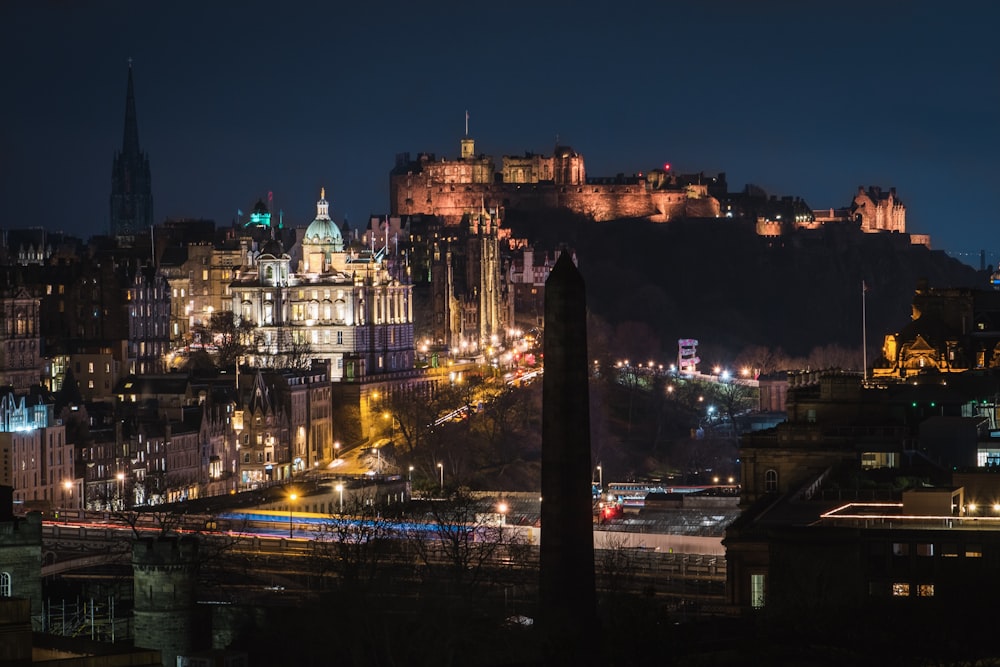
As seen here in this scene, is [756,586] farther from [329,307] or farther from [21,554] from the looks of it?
[329,307]

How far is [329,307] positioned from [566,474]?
11633 centimetres

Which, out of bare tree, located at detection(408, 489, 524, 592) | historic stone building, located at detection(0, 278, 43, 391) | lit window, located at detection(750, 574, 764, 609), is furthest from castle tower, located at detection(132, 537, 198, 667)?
historic stone building, located at detection(0, 278, 43, 391)

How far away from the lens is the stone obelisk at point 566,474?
55844mm

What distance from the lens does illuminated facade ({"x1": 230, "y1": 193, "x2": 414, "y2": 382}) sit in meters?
169

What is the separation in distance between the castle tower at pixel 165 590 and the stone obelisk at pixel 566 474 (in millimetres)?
10696

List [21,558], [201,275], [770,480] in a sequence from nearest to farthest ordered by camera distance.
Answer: [21,558] → [770,480] → [201,275]

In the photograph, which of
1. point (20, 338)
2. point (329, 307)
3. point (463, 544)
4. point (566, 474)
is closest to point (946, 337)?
point (463, 544)

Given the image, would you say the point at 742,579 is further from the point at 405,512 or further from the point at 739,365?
the point at 739,365

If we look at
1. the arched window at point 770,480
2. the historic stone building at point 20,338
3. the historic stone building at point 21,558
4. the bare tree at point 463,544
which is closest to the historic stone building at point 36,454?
the historic stone building at point 20,338

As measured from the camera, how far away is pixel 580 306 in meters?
56.6

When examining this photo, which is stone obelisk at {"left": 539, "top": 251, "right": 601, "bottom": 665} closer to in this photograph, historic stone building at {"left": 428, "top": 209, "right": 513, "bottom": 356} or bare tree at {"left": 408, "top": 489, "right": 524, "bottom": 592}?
bare tree at {"left": 408, "top": 489, "right": 524, "bottom": 592}

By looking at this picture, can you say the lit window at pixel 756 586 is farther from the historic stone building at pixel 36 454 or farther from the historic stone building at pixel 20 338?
the historic stone building at pixel 20 338

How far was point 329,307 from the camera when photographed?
172m

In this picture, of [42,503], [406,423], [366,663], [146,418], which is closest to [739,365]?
[406,423]
